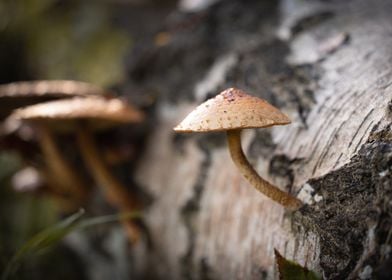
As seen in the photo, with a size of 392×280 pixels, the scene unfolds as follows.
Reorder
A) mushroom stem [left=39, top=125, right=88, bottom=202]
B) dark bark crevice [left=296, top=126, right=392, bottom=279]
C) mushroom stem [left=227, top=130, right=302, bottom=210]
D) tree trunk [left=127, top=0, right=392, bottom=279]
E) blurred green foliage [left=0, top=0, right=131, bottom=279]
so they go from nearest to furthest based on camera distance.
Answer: dark bark crevice [left=296, top=126, right=392, bottom=279]
tree trunk [left=127, top=0, right=392, bottom=279]
mushroom stem [left=227, top=130, right=302, bottom=210]
mushroom stem [left=39, top=125, right=88, bottom=202]
blurred green foliage [left=0, top=0, right=131, bottom=279]

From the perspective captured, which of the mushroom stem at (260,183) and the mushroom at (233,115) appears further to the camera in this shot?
the mushroom stem at (260,183)

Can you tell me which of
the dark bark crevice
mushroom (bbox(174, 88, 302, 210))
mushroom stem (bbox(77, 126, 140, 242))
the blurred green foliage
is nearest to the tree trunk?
the dark bark crevice

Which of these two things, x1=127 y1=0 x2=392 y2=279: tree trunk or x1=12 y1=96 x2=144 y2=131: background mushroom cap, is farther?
x1=12 y1=96 x2=144 y2=131: background mushroom cap

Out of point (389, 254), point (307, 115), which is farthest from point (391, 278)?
point (307, 115)

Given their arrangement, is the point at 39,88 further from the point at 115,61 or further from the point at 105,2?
the point at 105,2

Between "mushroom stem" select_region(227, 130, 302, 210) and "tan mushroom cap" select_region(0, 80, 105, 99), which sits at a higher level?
"tan mushroom cap" select_region(0, 80, 105, 99)

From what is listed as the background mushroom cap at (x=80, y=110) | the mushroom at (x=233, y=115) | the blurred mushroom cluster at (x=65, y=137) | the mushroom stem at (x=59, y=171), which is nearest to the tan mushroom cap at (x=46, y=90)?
the blurred mushroom cluster at (x=65, y=137)

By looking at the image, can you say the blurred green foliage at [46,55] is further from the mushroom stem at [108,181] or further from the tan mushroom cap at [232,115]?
the tan mushroom cap at [232,115]

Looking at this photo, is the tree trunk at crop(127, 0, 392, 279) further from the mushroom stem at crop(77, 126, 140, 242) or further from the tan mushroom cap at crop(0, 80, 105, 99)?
the tan mushroom cap at crop(0, 80, 105, 99)
